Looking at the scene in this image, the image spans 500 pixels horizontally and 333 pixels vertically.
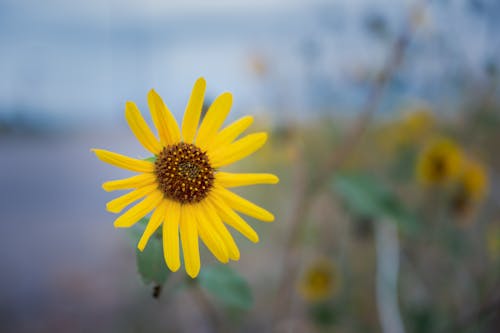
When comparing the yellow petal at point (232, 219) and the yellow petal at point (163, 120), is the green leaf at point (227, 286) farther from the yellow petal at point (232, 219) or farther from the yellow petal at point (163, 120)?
the yellow petal at point (163, 120)

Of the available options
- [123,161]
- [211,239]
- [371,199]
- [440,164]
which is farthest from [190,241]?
[440,164]

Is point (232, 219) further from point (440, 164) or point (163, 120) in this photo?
point (440, 164)

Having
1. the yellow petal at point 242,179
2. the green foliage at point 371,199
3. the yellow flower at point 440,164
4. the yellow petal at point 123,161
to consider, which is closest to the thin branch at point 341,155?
the green foliage at point 371,199

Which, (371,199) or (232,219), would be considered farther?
(371,199)

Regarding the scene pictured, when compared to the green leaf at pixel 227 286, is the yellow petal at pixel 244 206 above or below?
above

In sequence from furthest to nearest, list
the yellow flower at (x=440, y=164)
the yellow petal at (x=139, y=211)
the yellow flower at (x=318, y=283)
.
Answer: the yellow flower at (x=318, y=283) < the yellow flower at (x=440, y=164) < the yellow petal at (x=139, y=211)

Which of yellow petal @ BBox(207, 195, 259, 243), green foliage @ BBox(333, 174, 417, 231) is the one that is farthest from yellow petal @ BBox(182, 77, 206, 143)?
green foliage @ BBox(333, 174, 417, 231)

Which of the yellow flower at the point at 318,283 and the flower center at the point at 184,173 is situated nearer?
the flower center at the point at 184,173
